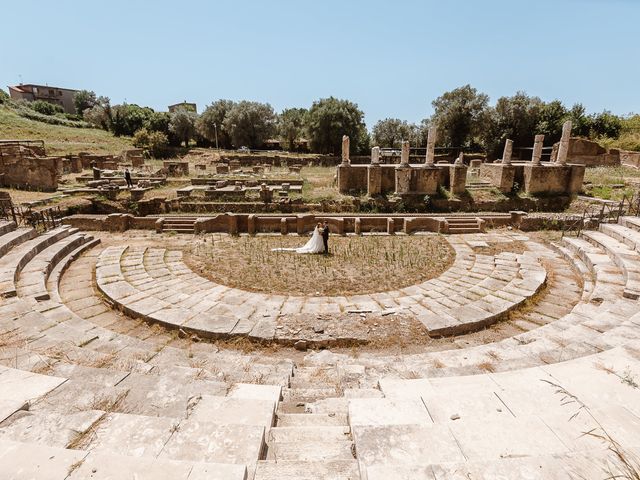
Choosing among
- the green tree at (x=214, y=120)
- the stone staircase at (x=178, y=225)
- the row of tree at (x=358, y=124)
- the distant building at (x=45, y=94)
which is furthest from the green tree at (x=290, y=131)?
the distant building at (x=45, y=94)

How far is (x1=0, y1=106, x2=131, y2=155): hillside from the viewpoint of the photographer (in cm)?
3641

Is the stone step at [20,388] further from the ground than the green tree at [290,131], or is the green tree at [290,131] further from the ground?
the green tree at [290,131]

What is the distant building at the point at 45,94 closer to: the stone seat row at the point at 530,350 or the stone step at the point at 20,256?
the stone step at the point at 20,256

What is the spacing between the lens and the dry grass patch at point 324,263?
8.70m

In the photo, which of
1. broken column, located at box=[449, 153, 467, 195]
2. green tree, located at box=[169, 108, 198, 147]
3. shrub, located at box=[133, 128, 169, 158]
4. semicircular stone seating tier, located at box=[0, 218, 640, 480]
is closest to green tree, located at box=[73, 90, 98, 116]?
green tree, located at box=[169, 108, 198, 147]

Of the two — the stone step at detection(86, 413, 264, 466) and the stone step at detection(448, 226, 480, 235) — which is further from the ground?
the stone step at detection(86, 413, 264, 466)

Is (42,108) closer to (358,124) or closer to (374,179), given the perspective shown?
(358,124)

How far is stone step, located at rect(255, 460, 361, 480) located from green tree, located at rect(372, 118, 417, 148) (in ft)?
Answer: 151

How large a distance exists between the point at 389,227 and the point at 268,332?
8.72m

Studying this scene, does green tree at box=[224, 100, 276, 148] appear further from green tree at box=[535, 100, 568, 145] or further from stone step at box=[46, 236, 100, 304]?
stone step at box=[46, 236, 100, 304]

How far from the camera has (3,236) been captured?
32.8 feet

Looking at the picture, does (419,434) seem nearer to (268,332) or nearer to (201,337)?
(268,332)

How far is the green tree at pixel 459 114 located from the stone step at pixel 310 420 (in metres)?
39.5

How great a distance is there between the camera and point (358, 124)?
137ft
